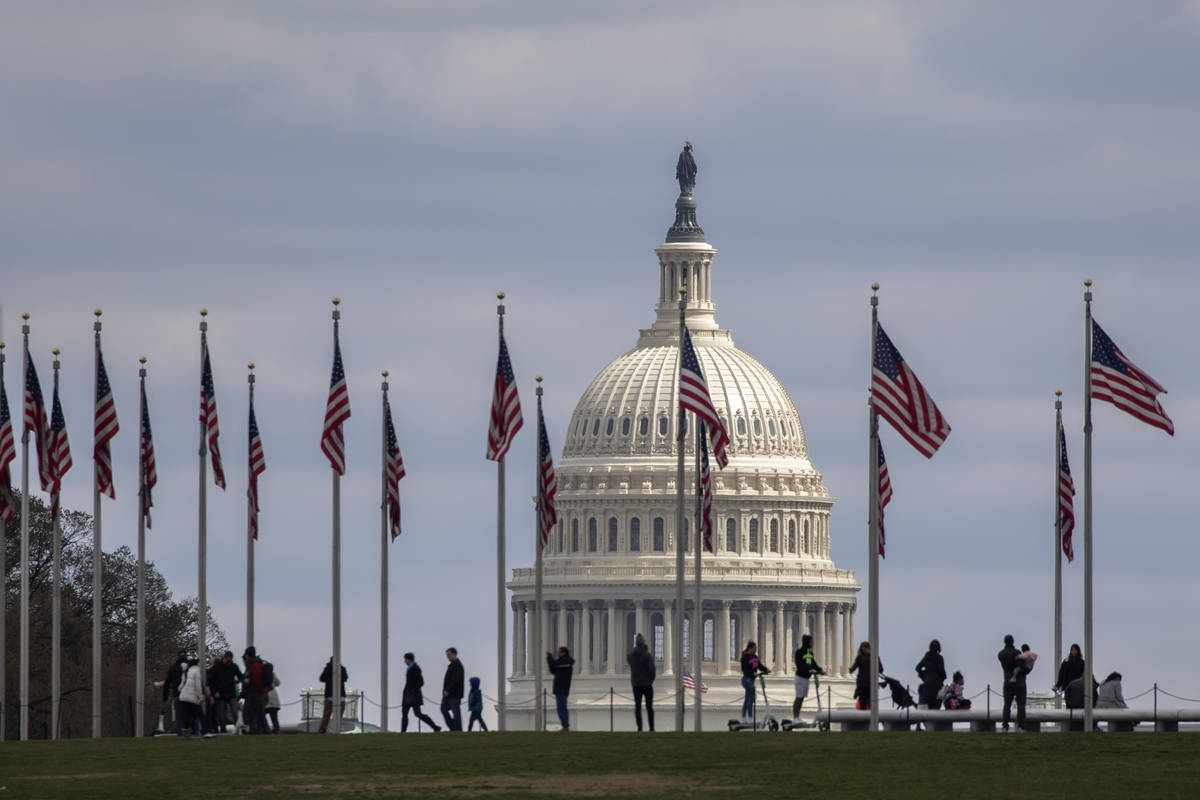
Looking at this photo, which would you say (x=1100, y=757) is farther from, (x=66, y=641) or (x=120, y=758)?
(x=66, y=641)

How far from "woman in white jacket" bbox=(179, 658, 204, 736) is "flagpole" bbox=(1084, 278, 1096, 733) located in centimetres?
1925

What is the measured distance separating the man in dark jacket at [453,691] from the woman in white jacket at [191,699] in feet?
18.0

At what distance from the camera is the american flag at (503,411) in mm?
94875

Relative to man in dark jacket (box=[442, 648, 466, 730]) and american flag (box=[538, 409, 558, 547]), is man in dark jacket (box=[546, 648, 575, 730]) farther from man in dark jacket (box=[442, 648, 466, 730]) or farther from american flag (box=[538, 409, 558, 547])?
american flag (box=[538, 409, 558, 547])

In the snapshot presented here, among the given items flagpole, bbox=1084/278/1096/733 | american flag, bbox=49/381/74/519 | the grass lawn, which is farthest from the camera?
american flag, bbox=49/381/74/519

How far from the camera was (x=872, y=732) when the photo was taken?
79.6m

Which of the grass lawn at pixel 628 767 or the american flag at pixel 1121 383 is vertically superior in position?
the american flag at pixel 1121 383

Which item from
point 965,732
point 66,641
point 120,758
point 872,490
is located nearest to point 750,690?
point 872,490

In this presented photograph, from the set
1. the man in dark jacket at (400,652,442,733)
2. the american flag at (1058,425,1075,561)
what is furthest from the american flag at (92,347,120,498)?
the american flag at (1058,425,1075,561)

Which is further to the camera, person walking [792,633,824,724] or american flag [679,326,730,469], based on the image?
american flag [679,326,730,469]

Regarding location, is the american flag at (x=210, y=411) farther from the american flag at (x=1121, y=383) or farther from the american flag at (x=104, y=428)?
the american flag at (x=1121, y=383)

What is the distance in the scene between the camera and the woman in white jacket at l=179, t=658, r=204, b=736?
85500mm

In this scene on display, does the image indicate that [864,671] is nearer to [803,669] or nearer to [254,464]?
[803,669]

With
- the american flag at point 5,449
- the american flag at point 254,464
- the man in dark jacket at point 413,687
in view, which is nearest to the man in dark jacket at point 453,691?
the man in dark jacket at point 413,687
